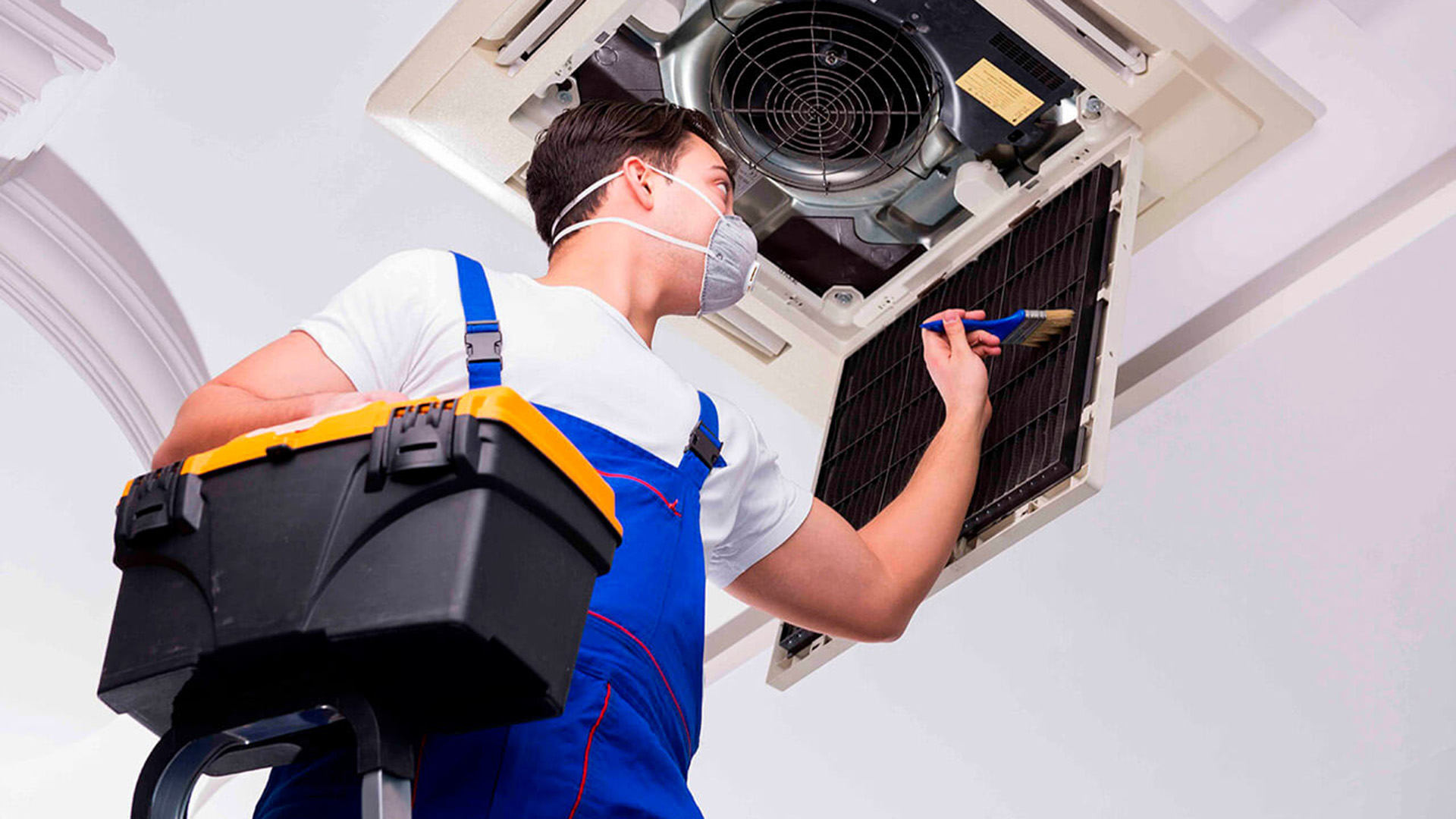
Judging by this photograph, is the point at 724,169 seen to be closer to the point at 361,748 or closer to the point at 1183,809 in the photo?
the point at 361,748

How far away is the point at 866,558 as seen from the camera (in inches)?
74.3

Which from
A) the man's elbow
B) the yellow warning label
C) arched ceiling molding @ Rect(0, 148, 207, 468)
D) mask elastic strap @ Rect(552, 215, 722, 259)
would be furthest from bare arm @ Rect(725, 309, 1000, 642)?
arched ceiling molding @ Rect(0, 148, 207, 468)

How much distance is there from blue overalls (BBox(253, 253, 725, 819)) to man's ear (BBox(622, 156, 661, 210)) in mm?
314

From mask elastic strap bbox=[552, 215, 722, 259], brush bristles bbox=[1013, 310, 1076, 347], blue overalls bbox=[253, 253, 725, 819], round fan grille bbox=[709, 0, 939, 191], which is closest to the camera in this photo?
blue overalls bbox=[253, 253, 725, 819]

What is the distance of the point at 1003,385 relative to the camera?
2156mm

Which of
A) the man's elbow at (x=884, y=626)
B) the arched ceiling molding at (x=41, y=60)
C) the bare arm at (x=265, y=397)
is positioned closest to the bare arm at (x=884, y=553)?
the man's elbow at (x=884, y=626)

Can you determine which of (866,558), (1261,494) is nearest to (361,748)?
(866,558)

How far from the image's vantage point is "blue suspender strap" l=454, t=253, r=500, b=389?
1.44 meters

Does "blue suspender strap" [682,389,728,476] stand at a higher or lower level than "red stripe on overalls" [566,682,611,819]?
higher

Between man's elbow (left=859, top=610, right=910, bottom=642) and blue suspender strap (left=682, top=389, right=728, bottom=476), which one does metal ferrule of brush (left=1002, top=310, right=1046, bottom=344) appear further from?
blue suspender strap (left=682, top=389, right=728, bottom=476)

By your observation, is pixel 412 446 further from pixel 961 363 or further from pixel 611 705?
pixel 961 363

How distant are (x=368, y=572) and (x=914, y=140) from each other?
4.85ft

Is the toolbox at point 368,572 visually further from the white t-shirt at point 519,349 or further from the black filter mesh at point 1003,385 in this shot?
the black filter mesh at point 1003,385

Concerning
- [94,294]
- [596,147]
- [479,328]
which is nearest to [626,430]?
[479,328]
